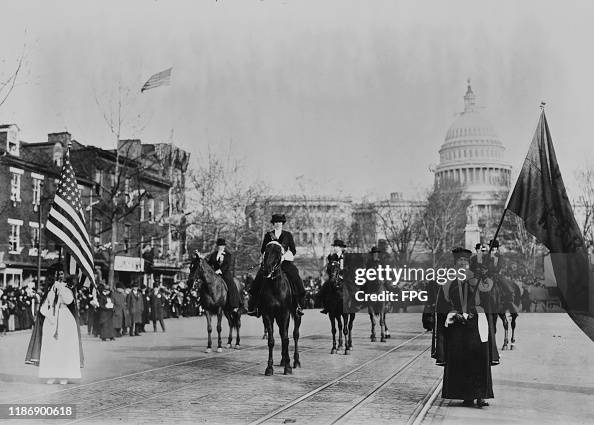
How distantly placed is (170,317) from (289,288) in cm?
2485

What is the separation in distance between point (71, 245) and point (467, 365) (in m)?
6.88

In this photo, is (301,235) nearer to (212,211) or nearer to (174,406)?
(212,211)

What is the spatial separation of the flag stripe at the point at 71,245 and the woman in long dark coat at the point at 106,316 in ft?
31.6

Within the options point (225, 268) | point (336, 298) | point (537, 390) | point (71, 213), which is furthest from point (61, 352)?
point (336, 298)

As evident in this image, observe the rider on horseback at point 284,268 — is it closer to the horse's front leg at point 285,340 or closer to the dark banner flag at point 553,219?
the horse's front leg at point 285,340

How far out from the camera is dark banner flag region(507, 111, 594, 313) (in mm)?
11289

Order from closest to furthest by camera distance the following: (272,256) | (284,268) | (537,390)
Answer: (537,390)
(272,256)
(284,268)

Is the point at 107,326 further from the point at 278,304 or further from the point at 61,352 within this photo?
the point at 61,352

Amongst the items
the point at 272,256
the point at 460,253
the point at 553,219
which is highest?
the point at 553,219

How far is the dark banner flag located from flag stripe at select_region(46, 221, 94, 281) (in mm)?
7088

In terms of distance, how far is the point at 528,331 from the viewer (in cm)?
2598

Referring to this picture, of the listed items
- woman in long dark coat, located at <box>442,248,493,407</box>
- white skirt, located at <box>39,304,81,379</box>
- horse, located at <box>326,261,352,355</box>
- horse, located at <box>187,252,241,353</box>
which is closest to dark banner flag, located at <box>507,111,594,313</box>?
woman in long dark coat, located at <box>442,248,493,407</box>

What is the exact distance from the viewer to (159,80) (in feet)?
58.5

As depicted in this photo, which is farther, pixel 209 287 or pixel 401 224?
pixel 401 224
